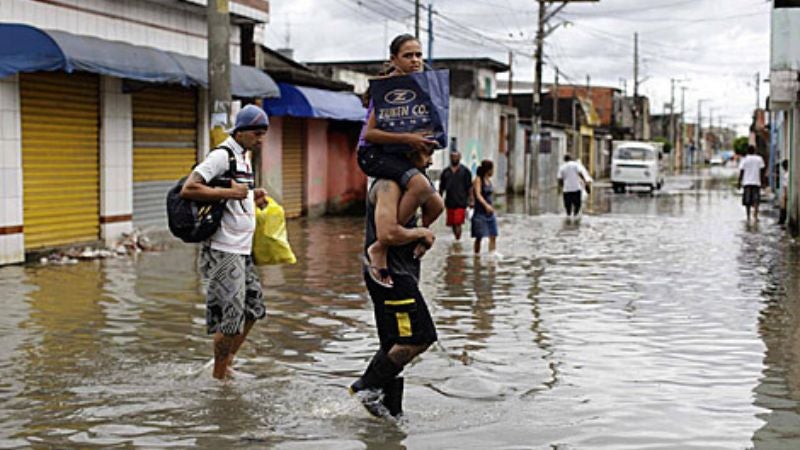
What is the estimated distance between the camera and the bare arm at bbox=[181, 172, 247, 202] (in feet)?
22.1

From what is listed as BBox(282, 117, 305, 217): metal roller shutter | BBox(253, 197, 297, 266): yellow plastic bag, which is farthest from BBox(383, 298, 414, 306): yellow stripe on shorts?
BBox(282, 117, 305, 217): metal roller shutter

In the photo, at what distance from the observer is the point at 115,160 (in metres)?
16.9

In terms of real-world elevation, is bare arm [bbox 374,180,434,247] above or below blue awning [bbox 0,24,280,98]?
below

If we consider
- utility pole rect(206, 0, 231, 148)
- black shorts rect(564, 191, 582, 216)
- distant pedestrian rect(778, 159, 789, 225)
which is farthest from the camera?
black shorts rect(564, 191, 582, 216)

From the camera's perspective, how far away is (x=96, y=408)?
656 cm

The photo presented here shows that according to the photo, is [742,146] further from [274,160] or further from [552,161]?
[274,160]

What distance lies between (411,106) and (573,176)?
20.1m

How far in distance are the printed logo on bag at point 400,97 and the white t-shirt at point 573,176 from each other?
19.7 m

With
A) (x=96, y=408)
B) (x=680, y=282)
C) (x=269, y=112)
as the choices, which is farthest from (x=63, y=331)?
(x=269, y=112)

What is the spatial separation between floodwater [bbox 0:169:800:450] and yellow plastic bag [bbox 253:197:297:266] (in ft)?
2.61

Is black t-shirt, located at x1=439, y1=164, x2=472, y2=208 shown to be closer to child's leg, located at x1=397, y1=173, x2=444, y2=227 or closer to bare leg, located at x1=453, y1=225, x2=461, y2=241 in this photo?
bare leg, located at x1=453, y1=225, x2=461, y2=241

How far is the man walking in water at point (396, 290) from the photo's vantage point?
234 inches

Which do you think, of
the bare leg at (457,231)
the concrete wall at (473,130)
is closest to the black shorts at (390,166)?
the bare leg at (457,231)

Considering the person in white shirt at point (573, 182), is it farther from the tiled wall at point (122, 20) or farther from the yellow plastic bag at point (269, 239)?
the yellow plastic bag at point (269, 239)
